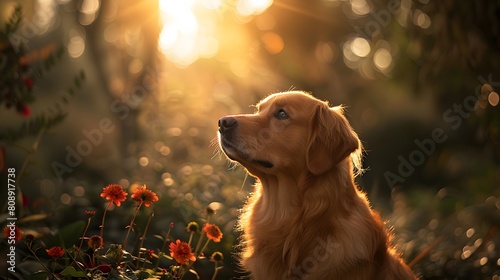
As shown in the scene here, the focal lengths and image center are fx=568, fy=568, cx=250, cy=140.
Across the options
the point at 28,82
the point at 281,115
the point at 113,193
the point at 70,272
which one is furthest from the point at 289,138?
the point at 28,82

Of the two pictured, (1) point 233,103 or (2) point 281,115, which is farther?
(1) point 233,103

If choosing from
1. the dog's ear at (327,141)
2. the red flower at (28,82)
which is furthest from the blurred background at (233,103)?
the dog's ear at (327,141)

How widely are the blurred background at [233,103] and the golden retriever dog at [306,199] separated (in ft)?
1.83

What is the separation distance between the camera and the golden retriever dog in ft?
11.8

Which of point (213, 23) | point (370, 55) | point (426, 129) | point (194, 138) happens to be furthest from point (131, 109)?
point (370, 55)

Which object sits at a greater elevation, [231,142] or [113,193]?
[231,142]

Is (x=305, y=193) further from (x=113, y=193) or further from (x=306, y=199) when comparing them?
(x=113, y=193)

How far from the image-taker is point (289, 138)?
12.9ft

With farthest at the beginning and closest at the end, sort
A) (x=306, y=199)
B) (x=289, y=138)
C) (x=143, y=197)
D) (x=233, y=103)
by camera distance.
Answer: (x=233, y=103)
(x=289, y=138)
(x=306, y=199)
(x=143, y=197)

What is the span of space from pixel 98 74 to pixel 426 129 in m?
6.82

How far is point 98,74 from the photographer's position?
10.3 meters

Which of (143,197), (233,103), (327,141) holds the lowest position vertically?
(233,103)

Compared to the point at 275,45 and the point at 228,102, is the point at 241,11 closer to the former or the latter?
the point at 275,45

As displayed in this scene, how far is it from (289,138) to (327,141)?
0.27m
